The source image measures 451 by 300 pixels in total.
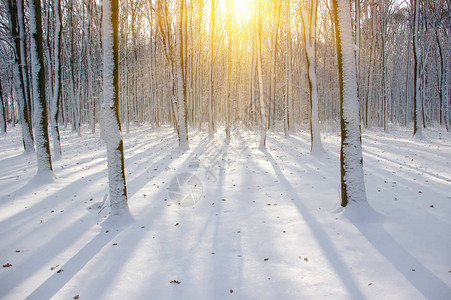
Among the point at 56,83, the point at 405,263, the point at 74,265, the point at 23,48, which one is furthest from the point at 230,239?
the point at 23,48

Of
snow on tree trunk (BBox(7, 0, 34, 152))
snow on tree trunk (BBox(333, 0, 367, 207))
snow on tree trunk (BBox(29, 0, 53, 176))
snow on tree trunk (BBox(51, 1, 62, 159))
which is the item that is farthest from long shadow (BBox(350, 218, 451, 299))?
snow on tree trunk (BBox(7, 0, 34, 152))

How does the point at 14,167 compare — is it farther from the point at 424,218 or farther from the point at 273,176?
the point at 424,218

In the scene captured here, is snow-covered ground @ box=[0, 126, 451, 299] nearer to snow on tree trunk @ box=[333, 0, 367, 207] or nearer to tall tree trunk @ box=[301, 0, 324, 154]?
snow on tree trunk @ box=[333, 0, 367, 207]

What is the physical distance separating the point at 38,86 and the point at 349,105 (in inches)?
328

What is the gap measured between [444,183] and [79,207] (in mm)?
8867

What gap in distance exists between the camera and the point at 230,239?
15.6 feet

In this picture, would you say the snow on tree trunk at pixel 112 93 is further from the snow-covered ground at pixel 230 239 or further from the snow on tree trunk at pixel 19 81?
the snow on tree trunk at pixel 19 81

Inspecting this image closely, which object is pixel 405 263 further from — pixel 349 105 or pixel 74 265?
pixel 74 265

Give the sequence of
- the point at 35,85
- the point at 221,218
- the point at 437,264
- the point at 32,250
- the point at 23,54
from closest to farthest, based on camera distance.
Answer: the point at 437,264
the point at 32,250
the point at 221,218
the point at 35,85
the point at 23,54

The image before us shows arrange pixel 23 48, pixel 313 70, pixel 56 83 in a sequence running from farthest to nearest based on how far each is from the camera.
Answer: pixel 313 70, pixel 56 83, pixel 23 48

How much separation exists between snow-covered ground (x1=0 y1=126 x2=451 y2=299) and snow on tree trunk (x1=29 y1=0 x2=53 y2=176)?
32.6 inches

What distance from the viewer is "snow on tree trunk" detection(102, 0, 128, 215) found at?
5328 millimetres

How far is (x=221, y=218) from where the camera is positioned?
5691mm

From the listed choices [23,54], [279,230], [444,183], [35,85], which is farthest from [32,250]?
[23,54]
